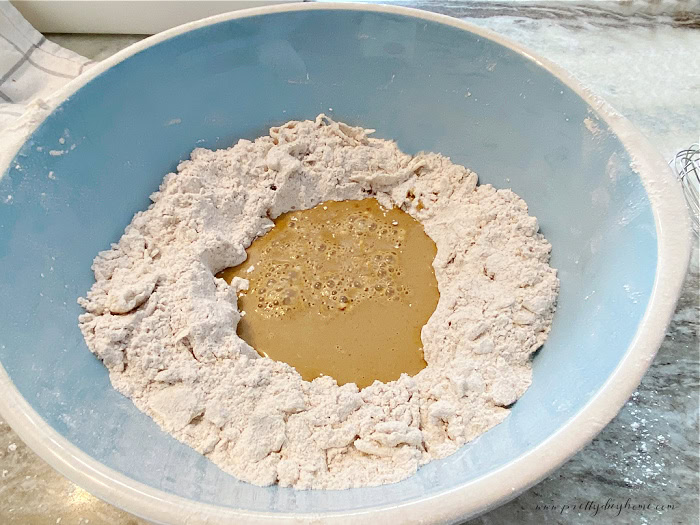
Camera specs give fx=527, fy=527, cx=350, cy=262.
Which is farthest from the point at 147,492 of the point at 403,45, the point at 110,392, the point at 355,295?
the point at 403,45

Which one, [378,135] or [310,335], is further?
[378,135]

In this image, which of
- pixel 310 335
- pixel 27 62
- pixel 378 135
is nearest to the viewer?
pixel 310 335

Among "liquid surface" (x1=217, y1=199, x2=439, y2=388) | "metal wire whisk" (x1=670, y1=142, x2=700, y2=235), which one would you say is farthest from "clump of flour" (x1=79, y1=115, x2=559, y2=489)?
"metal wire whisk" (x1=670, y1=142, x2=700, y2=235)

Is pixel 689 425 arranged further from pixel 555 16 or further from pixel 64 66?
pixel 64 66

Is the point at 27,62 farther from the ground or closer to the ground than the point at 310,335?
farther from the ground

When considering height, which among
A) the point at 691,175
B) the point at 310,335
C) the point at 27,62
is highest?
the point at 27,62

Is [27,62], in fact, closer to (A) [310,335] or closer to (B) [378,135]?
(B) [378,135]

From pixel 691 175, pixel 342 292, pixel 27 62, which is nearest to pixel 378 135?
pixel 342 292

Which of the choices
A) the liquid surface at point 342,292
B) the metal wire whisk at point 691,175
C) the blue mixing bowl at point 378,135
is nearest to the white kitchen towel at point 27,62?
the blue mixing bowl at point 378,135

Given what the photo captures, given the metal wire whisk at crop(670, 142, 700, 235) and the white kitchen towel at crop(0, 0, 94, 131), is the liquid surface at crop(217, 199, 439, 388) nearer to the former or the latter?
the metal wire whisk at crop(670, 142, 700, 235)

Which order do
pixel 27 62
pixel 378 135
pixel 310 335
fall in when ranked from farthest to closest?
pixel 27 62, pixel 378 135, pixel 310 335
